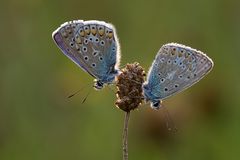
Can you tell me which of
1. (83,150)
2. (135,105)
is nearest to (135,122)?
(83,150)

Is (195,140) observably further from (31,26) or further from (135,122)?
(31,26)

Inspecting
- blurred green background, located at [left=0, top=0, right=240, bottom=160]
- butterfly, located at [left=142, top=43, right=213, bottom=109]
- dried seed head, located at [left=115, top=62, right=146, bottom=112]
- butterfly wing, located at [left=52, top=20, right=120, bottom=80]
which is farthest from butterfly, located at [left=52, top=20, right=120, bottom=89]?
blurred green background, located at [left=0, top=0, right=240, bottom=160]

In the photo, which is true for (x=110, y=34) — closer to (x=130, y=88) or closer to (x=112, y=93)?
(x=130, y=88)

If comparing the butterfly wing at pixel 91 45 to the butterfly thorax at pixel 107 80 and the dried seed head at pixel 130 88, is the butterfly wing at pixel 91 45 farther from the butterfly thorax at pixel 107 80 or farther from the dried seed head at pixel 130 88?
the dried seed head at pixel 130 88

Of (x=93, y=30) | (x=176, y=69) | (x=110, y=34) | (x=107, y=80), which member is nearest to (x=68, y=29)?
(x=93, y=30)

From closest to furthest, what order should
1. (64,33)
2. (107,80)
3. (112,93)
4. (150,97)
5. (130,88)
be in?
1. (130,88)
2. (150,97)
3. (107,80)
4. (64,33)
5. (112,93)

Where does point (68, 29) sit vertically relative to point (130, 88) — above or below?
above

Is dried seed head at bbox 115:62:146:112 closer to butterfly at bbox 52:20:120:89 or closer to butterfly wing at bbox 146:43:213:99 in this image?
butterfly wing at bbox 146:43:213:99
